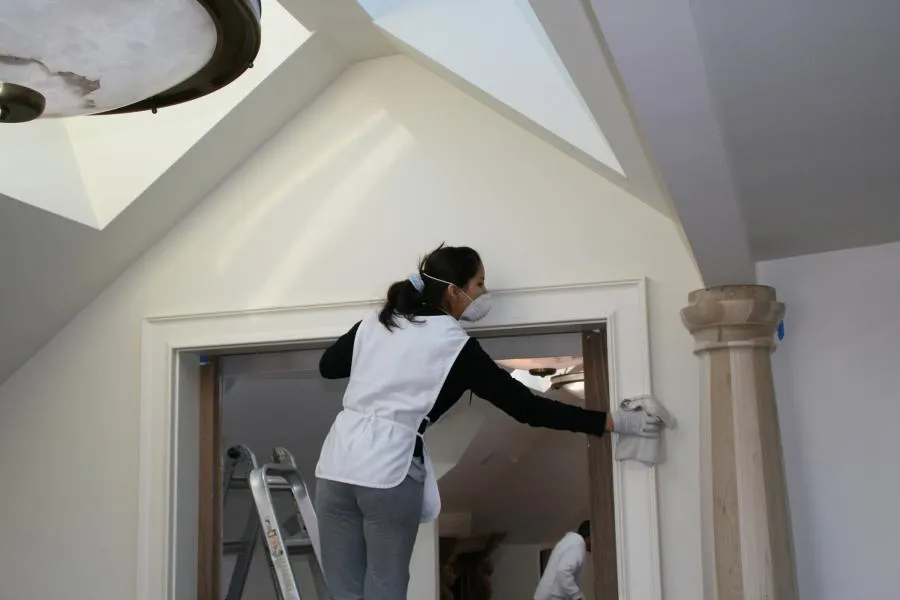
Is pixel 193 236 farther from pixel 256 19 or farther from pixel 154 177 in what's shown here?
pixel 256 19

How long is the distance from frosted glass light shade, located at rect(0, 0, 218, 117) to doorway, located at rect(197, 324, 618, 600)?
136 centimetres

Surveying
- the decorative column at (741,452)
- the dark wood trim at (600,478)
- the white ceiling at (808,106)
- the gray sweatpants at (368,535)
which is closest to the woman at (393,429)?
the gray sweatpants at (368,535)

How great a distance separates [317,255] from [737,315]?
1.16 meters

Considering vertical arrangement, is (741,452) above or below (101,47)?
below

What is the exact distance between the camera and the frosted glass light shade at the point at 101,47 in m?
1.14

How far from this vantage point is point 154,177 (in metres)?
2.58

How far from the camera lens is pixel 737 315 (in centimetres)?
207

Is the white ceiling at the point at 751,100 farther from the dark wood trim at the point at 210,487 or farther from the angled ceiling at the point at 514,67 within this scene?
the dark wood trim at the point at 210,487

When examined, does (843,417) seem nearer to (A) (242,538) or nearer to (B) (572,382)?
(B) (572,382)

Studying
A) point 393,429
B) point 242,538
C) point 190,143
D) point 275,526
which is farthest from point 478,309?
point 242,538

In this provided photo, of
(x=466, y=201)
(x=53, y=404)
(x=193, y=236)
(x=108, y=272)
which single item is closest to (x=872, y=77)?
(x=466, y=201)

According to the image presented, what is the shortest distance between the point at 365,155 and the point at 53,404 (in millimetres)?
1198

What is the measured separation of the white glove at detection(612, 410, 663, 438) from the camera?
2221mm

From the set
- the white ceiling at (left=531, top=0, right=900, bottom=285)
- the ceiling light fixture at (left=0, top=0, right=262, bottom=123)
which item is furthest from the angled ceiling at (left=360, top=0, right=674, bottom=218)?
the ceiling light fixture at (left=0, top=0, right=262, bottom=123)
